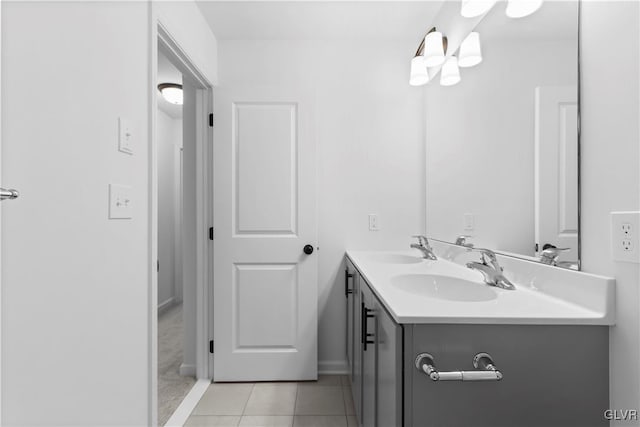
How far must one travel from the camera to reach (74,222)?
955 millimetres

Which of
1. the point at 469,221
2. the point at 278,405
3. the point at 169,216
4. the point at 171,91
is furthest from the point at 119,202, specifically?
the point at 169,216

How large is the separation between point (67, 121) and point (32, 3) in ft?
0.95

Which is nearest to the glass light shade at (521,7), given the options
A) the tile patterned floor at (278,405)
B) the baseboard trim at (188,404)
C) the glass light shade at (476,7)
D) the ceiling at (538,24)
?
the ceiling at (538,24)

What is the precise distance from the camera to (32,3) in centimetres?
83

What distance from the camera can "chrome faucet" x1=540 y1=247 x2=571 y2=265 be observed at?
1.07 m

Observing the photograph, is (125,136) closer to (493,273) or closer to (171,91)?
(493,273)

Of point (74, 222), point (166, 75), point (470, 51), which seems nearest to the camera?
point (74, 222)

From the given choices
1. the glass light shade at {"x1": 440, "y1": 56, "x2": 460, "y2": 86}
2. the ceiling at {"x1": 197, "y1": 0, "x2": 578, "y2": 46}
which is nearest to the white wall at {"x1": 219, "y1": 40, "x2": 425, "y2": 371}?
the ceiling at {"x1": 197, "y1": 0, "x2": 578, "y2": 46}

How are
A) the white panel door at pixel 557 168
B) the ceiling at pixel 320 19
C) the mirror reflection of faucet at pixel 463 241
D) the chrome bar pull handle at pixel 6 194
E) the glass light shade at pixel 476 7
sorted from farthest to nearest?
the ceiling at pixel 320 19
the mirror reflection of faucet at pixel 463 241
the glass light shade at pixel 476 7
the white panel door at pixel 557 168
the chrome bar pull handle at pixel 6 194

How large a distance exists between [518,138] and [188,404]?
2.18 m

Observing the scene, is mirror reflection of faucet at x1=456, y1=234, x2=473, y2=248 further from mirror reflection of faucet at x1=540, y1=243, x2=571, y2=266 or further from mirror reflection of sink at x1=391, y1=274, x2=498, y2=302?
mirror reflection of faucet at x1=540, y1=243, x2=571, y2=266

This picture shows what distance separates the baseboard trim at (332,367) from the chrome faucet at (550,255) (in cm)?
158

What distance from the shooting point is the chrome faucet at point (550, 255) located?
107 cm

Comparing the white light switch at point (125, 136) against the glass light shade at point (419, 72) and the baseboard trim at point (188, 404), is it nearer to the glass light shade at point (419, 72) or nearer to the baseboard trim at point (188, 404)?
the baseboard trim at point (188, 404)
